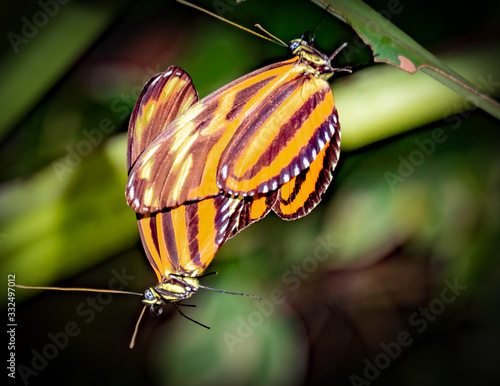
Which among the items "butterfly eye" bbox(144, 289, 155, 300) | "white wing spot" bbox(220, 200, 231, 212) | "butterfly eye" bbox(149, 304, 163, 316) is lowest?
"butterfly eye" bbox(149, 304, 163, 316)

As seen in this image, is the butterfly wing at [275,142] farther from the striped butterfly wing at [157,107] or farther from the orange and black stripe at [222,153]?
the striped butterfly wing at [157,107]

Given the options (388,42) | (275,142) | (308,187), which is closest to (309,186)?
(308,187)

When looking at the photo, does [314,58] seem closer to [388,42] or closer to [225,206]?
[388,42]

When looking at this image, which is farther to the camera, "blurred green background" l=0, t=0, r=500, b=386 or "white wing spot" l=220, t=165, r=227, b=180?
"blurred green background" l=0, t=0, r=500, b=386

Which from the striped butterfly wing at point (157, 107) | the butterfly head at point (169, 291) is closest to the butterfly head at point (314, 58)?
the striped butterfly wing at point (157, 107)

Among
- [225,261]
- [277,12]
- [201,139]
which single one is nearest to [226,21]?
[277,12]

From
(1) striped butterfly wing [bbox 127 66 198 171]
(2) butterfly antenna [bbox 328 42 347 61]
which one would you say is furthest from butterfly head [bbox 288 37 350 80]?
(1) striped butterfly wing [bbox 127 66 198 171]

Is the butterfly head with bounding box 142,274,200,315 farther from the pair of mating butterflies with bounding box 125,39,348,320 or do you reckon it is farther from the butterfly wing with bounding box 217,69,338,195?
the butterfly wing with bounding box 217,69,338,195
